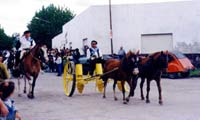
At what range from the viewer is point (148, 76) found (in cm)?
1338

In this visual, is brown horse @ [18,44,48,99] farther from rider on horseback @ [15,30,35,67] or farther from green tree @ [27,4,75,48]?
green tree @ [27,4,75,48]

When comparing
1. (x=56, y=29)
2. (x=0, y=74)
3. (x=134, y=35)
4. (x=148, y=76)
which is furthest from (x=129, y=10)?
(x=56, y=29)

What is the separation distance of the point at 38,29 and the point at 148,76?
68.8 m

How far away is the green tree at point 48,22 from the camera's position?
262 feet

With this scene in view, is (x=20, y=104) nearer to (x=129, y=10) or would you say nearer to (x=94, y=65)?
(x=94, y=65)

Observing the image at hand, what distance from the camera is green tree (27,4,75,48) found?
262 ft

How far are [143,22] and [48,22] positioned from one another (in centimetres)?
4850

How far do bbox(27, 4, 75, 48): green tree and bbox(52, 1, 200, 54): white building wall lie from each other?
1730 inches

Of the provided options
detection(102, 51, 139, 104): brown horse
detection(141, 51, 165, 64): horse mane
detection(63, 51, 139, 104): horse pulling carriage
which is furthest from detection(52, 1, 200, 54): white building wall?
detection(141, 51, 165, 64): horse mane

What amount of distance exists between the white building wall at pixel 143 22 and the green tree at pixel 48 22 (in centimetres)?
4394

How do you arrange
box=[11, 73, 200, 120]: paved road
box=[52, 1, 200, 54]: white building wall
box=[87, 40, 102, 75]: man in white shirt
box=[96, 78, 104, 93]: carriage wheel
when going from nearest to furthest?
box=[11, 73, 200, 120]: paved road
box=[87, 40, 102, 75]: man in white shirt
box=[96, 78, 104, 93]: carriage wheel
box=[52, 1, 200, 54]: white building wall

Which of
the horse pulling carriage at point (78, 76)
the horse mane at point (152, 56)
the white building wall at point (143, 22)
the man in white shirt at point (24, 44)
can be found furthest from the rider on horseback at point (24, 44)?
the white building wall at point (143, 22)

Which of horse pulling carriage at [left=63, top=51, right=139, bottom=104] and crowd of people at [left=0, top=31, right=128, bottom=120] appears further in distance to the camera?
horse pulling carriage at [left=63, top=51, right=139, bottom=104]

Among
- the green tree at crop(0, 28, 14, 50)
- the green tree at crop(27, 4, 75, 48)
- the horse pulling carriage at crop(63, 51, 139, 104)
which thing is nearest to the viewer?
the horse pulling carriage at crop(63, 51, 139, 104)
